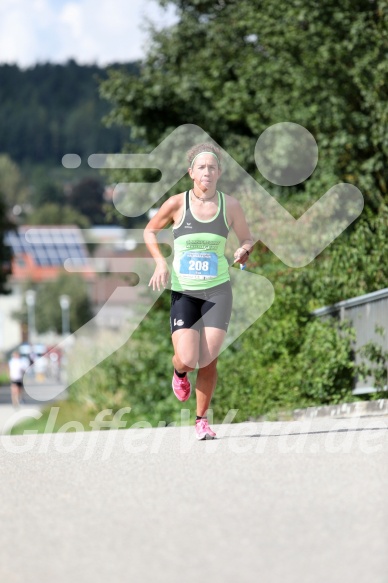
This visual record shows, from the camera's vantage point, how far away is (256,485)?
6.50 meters

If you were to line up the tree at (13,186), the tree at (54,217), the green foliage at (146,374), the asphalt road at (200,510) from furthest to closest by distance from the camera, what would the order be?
the tree at (13,186) → the tree at (54,217) → the green foliage at (146,374) → the asphalt road at (200,510)

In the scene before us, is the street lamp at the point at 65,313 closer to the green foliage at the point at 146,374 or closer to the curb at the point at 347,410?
the green foliage at the point at 146,374

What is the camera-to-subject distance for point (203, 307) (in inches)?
346

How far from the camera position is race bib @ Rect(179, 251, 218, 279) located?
8523 mm

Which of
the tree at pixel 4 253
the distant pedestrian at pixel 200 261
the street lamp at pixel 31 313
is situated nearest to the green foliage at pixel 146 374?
the distant pedestrian at pixel 200 261

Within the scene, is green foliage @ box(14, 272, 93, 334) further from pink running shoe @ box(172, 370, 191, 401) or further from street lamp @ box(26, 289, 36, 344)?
pink running shoe @ box(172, 370, 191, 401)

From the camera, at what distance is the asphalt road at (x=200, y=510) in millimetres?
4402

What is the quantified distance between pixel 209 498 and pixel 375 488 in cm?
75

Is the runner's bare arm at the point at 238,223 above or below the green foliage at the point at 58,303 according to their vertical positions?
above

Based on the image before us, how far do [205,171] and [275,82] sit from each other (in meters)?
13.9

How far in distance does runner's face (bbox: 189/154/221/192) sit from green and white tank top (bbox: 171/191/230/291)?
13cm

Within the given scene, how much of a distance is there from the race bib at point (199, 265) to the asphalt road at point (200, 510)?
3.56 ft

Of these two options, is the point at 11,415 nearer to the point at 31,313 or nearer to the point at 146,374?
the point at 146,374

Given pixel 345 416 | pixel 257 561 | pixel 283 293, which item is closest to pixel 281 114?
pixel 283 293
